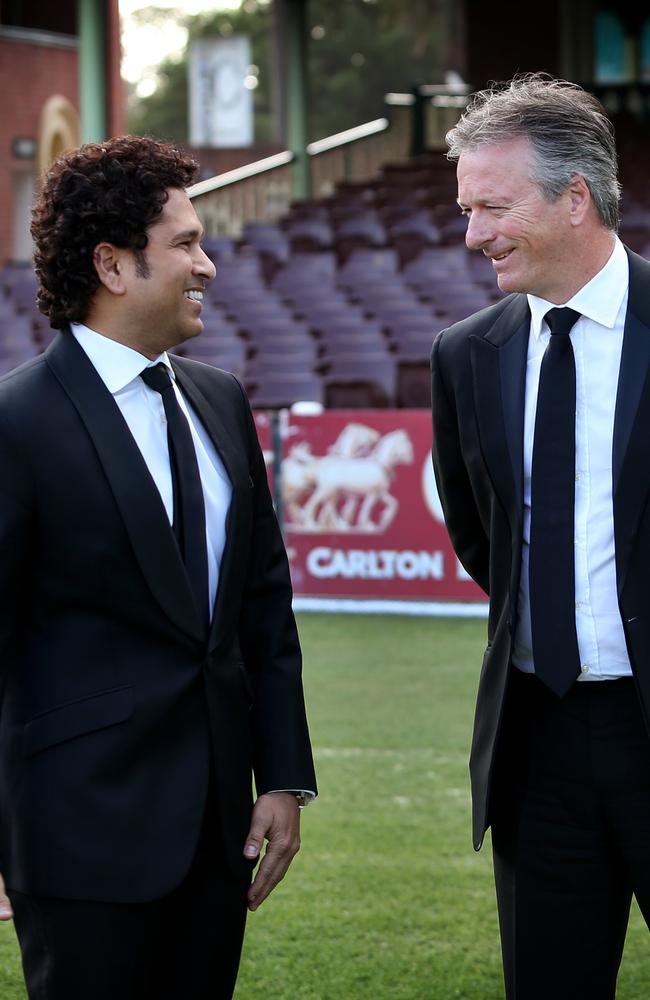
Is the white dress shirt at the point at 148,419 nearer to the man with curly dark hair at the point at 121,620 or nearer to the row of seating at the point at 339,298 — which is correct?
the man with curly dark hair at the point at 121,620

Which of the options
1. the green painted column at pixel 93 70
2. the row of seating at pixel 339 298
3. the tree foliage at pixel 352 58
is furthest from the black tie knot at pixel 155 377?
the tree foliage at pixel 352 58

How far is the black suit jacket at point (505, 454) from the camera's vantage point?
2543 mm

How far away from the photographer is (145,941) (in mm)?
2414

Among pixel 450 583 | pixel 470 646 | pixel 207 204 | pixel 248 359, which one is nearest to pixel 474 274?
pixel 248 359

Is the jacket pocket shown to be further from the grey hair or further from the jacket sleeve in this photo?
the grey hair

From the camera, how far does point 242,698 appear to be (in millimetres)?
2559

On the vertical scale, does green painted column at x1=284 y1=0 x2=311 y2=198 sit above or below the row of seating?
above

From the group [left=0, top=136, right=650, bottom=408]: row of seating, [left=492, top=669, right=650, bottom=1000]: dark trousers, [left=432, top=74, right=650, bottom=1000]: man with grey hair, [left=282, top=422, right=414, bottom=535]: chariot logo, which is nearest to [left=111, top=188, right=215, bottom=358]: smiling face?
[left=432, top=74, right=650, bottom=1000]: man with grey hair

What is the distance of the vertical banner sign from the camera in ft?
87.5

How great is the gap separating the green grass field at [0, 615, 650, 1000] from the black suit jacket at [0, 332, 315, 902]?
1.85 m

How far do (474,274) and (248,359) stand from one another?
2.85 meters

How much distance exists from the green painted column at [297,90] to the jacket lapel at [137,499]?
2125 cm

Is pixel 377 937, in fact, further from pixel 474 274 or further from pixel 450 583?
pixel 474 274

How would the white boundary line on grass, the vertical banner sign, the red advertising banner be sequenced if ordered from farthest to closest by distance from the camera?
the vertical banner sign < the red advertising banner < the white boundary line on grass
